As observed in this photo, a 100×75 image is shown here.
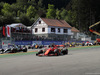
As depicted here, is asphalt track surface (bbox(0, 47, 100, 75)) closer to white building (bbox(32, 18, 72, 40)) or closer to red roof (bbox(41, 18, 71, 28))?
white building (bbox(32, 18, 72, 40))

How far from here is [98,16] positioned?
63.6 metres

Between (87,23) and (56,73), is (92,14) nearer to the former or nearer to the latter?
(87,23)

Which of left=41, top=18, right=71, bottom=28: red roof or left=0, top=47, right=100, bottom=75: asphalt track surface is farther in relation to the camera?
left=41, top=18, right=71, bottom=28: red roof

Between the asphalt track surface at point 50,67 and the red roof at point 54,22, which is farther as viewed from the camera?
the red roof at point 54,22

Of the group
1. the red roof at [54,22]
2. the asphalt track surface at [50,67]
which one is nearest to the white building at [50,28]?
the red roof at [54,22]

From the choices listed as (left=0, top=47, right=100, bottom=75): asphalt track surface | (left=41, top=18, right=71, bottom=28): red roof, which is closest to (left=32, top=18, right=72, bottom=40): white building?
(left=41, top=18, right=71, bottom=28): red roof

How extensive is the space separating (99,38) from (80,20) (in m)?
22.8

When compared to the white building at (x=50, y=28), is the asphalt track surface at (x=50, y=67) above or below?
below

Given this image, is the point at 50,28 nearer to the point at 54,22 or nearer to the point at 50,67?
the point at 54,22

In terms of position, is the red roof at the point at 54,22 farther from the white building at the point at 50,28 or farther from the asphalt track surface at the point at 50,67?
the asphalt track surface at the point at 50,67

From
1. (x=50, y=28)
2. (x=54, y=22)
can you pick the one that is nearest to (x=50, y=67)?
(x=50, y=28)

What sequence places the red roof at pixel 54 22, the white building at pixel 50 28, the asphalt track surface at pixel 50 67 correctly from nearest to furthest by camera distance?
the asphalt track surface at pixel 50 67 < the white building at pixel 50 28 < the red roof at pixel 54 22

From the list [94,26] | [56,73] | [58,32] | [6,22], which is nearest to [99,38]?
[58,32]

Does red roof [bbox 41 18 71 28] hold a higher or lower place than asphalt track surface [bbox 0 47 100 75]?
higher
